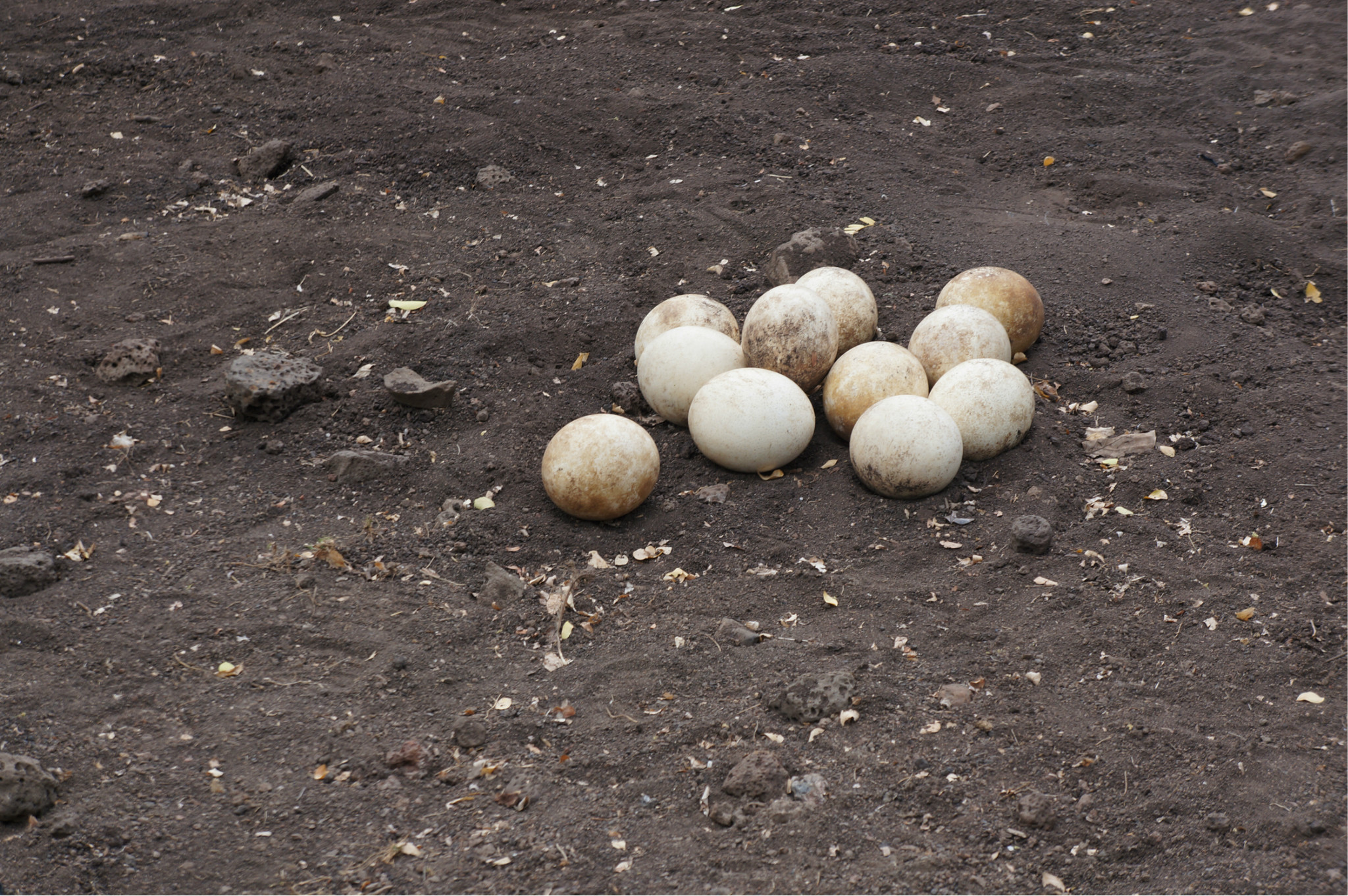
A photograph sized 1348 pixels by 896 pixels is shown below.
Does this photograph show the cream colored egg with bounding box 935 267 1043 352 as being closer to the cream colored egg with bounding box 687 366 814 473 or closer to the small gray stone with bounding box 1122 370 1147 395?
the small gray stone with bounding box 1122 370 1147 395

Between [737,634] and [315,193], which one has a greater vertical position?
[315,193]

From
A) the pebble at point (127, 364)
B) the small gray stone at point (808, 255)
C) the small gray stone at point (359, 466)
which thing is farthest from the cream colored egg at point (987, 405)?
the pebble at point (127, 364)

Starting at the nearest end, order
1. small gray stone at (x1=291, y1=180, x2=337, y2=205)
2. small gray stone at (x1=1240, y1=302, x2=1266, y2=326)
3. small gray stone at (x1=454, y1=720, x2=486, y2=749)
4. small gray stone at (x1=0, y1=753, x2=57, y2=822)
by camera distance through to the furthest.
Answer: small gray stone at (x1=0, y1=753, x2=57, y2=822) → small gray stone at (x1=454, y1=720, x2=486, y2=749) → small gray stone at (x1=1240, y1=302, x2=1266, y2=326) → small gray stone at (x1=291, y1=180, x2=337, y2=205)

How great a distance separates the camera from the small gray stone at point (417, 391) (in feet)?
15.5

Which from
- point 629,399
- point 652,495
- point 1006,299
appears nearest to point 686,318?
point 629,399

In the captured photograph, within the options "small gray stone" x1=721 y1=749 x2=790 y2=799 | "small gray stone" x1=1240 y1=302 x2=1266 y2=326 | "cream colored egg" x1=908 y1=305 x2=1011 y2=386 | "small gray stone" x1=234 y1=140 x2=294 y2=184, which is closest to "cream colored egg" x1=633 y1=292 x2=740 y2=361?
"cream colored egg" x1=908 y1=305 x2=1011 y2=386

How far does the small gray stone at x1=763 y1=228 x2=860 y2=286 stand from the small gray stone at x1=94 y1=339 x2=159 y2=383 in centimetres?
352

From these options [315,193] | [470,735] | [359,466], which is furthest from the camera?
[315,193]

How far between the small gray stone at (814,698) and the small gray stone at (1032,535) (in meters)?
1.15

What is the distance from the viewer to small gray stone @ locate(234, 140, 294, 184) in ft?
22.4

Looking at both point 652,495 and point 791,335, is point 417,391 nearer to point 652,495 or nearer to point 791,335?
point 652,495

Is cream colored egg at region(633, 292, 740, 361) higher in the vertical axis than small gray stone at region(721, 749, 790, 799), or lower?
higher

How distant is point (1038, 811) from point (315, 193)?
19.6 ft

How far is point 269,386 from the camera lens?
15.3ft
